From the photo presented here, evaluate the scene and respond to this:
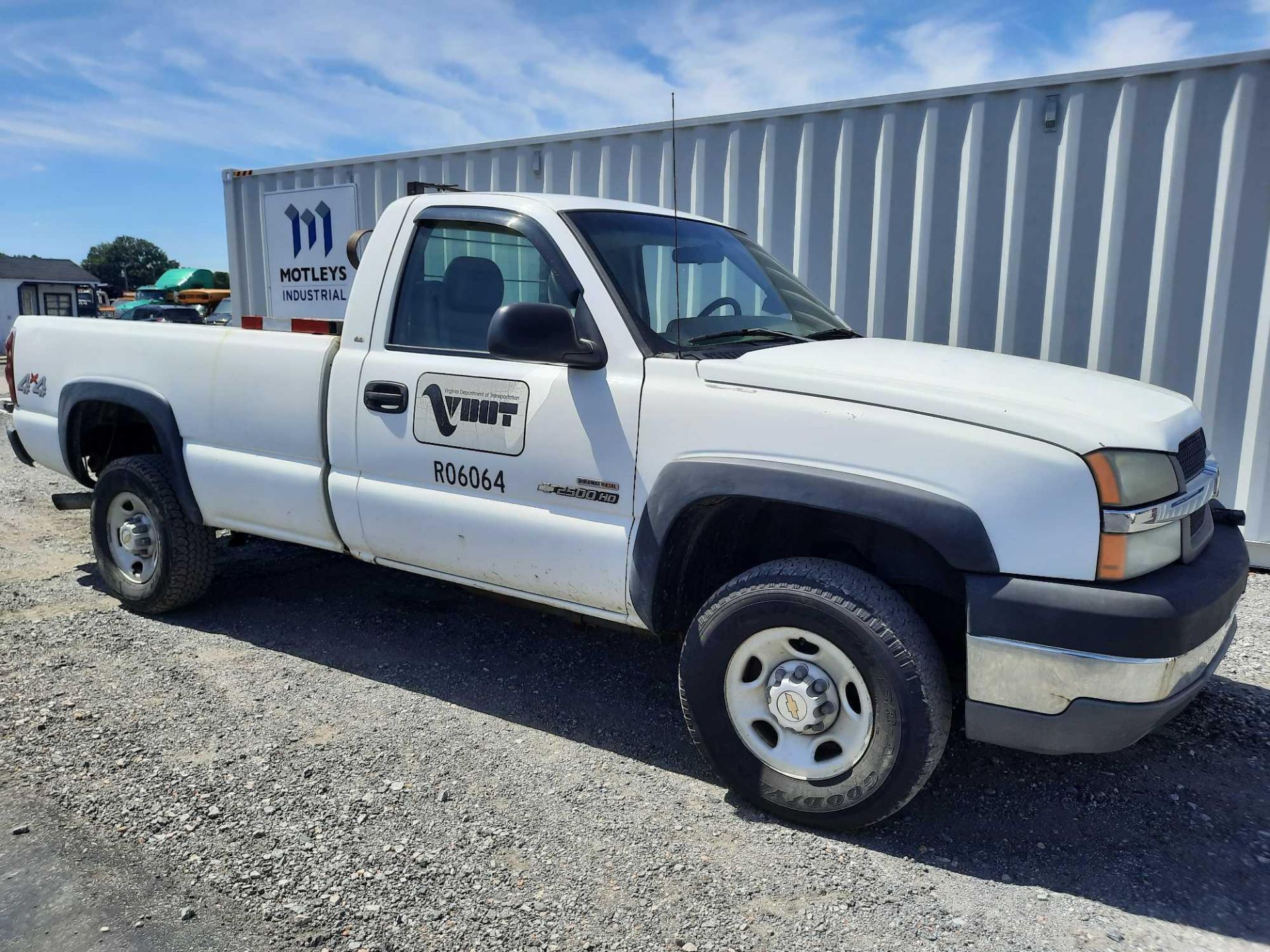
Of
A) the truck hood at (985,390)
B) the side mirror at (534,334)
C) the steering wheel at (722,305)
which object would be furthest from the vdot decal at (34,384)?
the truck hood at (985,390)

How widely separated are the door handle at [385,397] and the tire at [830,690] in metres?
1.48

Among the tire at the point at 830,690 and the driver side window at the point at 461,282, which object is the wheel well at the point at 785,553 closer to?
the tire at the point at 830,690

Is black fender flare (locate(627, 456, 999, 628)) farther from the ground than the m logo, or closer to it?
closer to it

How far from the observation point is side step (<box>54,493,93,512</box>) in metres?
5.19

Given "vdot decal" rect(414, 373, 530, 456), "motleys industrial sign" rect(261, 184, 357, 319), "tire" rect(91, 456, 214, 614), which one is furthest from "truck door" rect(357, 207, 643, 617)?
"motleys industrial sign" rect(261, 184, 357, 319)

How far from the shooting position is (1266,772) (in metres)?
3.44

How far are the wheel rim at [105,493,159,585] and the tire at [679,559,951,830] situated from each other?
3093mm

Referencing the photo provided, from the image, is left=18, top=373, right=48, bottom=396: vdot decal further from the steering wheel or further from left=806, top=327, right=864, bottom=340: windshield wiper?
left=806, top=327, right=864, bottom=340: windshield wiper

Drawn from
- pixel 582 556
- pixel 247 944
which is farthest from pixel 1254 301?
pixel 247 944

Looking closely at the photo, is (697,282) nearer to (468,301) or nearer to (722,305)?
(722,305)

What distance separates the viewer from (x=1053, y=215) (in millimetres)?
5977

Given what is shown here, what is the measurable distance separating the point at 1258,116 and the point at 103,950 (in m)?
6.44

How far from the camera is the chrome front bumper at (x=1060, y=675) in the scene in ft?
8.45

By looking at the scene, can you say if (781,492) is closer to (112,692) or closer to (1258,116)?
(112,692)
